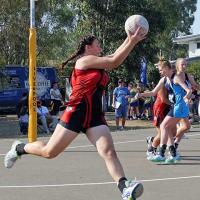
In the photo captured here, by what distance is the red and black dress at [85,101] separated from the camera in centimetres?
692

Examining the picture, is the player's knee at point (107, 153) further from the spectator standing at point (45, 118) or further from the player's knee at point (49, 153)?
the spectator standing at point (45, 118)

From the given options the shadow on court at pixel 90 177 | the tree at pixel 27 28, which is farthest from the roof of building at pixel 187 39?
the shadow on court at pixel 90 177

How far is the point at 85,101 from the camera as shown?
6.95 meters

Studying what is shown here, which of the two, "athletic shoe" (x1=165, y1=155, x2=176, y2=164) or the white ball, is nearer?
the white ball

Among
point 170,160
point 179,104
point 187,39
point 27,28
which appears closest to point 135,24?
point 179,104

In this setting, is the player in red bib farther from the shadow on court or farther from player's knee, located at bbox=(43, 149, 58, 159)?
the shadow on court

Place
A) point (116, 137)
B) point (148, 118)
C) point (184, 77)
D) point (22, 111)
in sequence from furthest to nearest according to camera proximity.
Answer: point (148, 118) < point (22, 111) < point (116, 137) < point (184, 77)

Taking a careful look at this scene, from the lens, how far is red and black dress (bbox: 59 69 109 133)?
22.7 feet

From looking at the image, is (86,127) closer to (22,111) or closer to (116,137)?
(116,137)

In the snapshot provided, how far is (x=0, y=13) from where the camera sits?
3809cm

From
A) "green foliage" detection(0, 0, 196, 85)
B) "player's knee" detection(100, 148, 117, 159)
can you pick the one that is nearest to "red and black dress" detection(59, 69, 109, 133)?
"player's knee" detection(100, 148, 117, 159)

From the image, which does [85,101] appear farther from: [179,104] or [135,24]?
[179,104]

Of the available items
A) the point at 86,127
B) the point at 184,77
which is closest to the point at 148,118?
the point at 184,77

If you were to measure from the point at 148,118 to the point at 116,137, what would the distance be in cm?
915
